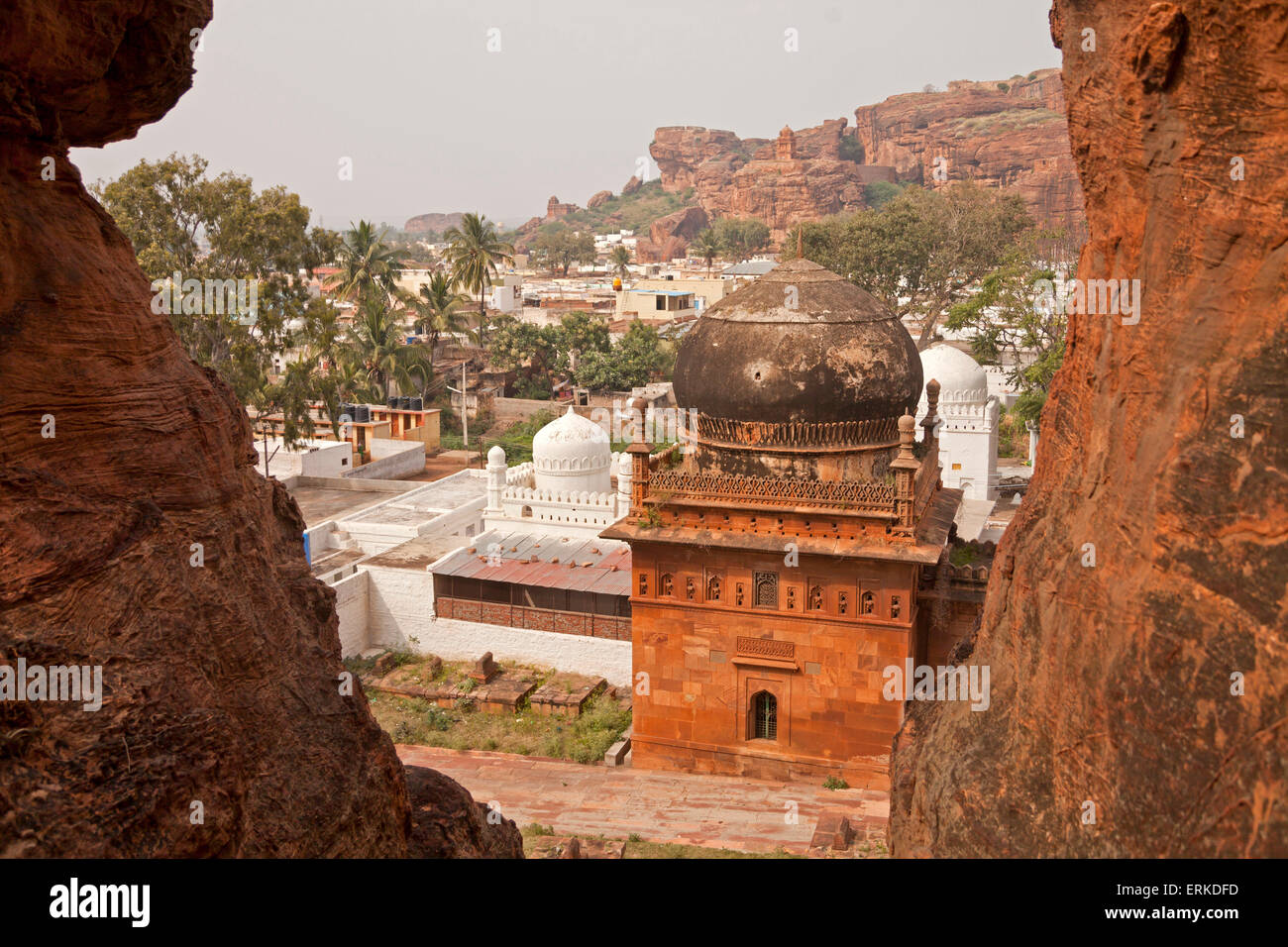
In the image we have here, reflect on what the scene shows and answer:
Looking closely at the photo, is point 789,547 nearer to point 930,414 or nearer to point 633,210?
point 930,414

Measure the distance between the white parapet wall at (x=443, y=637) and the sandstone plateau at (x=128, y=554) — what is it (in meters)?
14.7

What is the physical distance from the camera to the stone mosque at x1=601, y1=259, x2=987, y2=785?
1611 cm

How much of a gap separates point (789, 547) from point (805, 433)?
166 centimetres

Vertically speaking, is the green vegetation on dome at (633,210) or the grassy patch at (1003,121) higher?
the grassy patch at (1003,121)

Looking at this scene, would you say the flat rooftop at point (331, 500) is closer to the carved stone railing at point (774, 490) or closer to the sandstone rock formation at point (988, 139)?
the carved stone railing at point (774, 490)

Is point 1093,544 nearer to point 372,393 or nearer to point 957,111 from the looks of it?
point 372,393

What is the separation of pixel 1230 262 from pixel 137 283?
5608 mm

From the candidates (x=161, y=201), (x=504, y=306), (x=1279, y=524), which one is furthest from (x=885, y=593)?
(x=504, y=306)

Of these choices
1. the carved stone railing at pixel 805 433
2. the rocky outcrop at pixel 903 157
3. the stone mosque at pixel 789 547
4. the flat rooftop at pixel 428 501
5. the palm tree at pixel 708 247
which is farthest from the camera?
the rocky outcrop at pixel 903 157

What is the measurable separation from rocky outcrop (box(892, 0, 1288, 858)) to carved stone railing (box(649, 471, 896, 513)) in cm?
950

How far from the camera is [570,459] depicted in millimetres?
27781

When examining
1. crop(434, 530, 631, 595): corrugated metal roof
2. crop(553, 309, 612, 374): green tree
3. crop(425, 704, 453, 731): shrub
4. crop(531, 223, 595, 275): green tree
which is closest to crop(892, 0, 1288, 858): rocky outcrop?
crop(425, 704, 453, 731): shrub

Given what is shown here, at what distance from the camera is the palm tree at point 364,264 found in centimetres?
5303

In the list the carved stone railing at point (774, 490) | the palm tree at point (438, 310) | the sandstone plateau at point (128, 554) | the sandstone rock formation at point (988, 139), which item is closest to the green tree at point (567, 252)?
the sandstone rock formation at point (988, 139)
